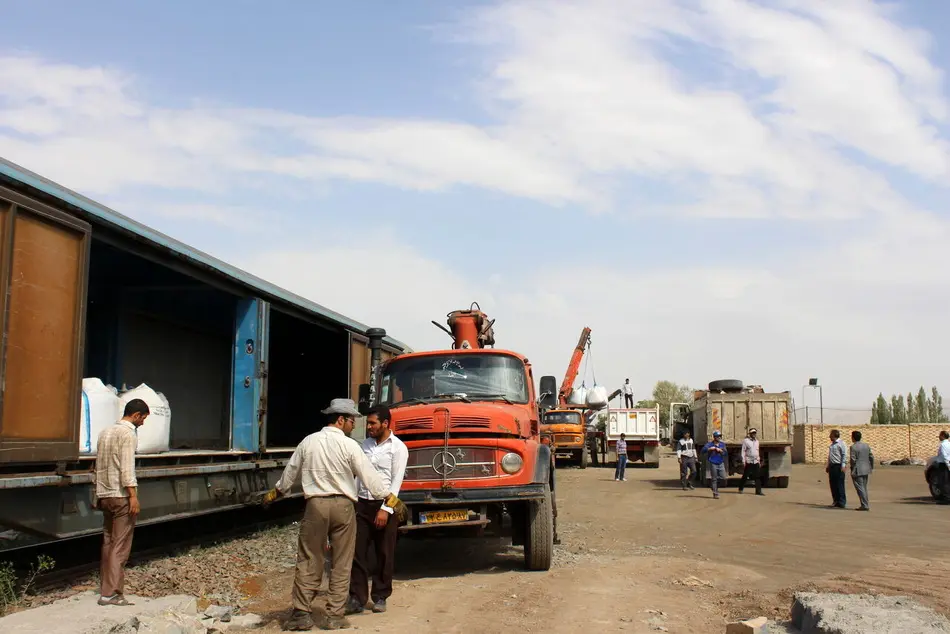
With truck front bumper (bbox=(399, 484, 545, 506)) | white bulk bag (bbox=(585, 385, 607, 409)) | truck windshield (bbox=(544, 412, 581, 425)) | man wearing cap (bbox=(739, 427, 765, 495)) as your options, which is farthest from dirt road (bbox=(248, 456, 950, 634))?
white bulk bag (bbox=(585, 385, 607, 409))

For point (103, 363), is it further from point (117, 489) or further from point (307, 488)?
point (307, 488)

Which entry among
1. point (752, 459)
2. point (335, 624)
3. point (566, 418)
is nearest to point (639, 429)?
point (566, 418)

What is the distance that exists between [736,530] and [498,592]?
22.6ft

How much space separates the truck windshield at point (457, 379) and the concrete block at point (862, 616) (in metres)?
4.36

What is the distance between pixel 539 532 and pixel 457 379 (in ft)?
6.93

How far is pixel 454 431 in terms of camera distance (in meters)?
9.02

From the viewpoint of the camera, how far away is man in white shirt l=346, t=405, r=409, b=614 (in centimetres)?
715

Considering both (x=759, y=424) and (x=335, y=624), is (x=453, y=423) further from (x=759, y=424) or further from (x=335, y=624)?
(x=759, y=424)

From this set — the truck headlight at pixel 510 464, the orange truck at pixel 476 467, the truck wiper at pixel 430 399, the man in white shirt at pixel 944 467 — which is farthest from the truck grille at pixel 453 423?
the man in white shirt at pixel 944 467

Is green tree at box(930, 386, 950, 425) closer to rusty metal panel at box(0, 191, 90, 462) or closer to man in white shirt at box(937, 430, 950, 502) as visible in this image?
man in white shirt at box(937, 430, 950, 502)

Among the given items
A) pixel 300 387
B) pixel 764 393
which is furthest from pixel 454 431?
pixel 764 393

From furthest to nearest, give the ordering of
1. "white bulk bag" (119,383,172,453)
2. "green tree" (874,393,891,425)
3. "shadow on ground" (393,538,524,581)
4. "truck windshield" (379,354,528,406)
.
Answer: "green tree" (874,393,891,425) < "truck windshield" (379,354,528,406) < "white bulk bag" (119,383,172,453) < "shadow on ground" (393,538,524,581)

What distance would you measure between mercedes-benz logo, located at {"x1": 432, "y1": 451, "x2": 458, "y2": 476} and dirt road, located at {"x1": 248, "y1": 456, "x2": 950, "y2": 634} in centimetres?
109

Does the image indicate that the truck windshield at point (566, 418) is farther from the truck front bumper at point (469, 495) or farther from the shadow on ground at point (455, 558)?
the truck front bumper at point (469, 495)
